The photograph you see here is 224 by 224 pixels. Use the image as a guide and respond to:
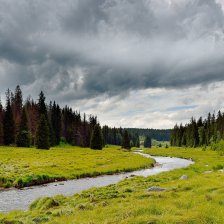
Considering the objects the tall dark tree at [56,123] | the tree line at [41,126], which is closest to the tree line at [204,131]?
the tree line at [41,126]

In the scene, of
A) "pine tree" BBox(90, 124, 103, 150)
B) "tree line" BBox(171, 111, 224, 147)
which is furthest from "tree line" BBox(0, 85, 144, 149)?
"tree line" BBox(171, 111, 224, 147)

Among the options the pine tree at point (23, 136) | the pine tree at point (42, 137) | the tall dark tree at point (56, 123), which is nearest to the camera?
the pine tree at point (42, 137)

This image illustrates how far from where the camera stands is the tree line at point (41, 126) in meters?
89.8

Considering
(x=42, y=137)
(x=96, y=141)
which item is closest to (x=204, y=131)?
(x=96, y=141)

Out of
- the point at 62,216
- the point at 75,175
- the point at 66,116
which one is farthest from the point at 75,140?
the point at 62,216

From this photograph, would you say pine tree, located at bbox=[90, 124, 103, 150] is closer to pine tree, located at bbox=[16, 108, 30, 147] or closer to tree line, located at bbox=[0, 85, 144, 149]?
tree line, located at bbox=[0, 85, 144, 149]

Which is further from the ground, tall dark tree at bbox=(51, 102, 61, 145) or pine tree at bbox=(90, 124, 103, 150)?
tall dark tree at bbox=(51, 102, 61, 145)

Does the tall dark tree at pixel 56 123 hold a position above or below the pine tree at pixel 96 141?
above

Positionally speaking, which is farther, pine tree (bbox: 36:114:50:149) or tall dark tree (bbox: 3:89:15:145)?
tall dark tree (bbox: 3:89:15:145)

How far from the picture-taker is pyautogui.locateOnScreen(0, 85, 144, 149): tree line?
8981 cm

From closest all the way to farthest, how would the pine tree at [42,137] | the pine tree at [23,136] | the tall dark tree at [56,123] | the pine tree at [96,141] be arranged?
the pine tree at [42,137], the pine tree at [23,136], the pine tree at [96,141], the tall dark tree at [56,123]

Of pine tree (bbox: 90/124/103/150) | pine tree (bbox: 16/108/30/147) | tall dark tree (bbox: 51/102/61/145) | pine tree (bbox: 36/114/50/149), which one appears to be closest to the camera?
pine tree (bbox: 36/114/50/149)

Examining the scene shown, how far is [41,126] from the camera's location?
294 feet

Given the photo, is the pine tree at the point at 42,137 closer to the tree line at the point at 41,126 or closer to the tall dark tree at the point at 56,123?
Result: the tree line at the point at 41,126
